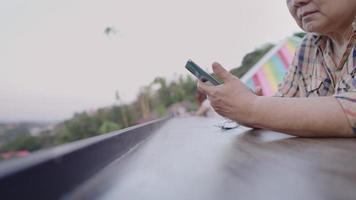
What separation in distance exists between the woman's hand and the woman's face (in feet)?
0.53

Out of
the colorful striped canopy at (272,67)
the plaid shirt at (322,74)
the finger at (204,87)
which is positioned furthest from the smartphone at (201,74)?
the colorful striped canopy at (272,67)

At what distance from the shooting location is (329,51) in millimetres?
543

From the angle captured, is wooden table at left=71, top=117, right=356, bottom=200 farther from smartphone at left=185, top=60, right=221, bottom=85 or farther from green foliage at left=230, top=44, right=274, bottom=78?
green foliage at left=230, top=44, right=274, bottom=78

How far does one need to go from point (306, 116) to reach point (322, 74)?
248 millimetres

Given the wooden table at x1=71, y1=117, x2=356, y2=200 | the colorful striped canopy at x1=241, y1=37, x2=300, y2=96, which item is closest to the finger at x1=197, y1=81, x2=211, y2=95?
the wooden table at x1=71, y1=117, x2=356, y2=200

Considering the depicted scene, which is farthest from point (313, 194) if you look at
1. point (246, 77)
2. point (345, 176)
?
point (246, 77)

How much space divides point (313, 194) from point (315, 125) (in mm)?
214

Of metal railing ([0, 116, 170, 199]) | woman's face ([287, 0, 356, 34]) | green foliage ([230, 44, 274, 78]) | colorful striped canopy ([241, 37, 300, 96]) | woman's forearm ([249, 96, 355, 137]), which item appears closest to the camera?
metal railing ([0, 116, 170, 199])

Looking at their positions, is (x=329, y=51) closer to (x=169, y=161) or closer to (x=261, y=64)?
(x=169, y=161)

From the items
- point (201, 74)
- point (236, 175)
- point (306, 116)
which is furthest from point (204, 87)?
point (236, 175)

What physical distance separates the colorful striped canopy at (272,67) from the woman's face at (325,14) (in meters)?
1.48

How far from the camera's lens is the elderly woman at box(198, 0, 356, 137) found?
0.33 meters

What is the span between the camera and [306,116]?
338mm

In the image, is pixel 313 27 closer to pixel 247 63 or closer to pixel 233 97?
pixel 233 97
